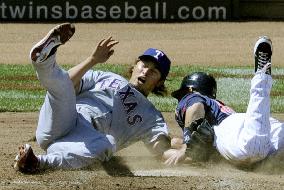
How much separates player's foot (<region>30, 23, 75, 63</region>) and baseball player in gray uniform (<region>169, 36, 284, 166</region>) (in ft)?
3.81

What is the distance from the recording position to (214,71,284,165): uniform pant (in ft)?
23.1

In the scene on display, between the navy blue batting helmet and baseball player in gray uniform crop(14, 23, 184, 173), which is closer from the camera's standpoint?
baseball player in gray uniform crop(14, 23, 184, 173)

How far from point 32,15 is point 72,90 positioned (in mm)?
17779

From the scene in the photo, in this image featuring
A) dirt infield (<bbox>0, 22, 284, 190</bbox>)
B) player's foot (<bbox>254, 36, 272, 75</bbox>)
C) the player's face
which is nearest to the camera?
dirt infield (<bbox>0, 22, 284, 190</bbox>)

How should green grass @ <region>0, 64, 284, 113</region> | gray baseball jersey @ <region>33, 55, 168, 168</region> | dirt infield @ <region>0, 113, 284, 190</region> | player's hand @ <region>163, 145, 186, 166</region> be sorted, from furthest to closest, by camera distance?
1. green grass @ <region>0, 64, 284, 113</region>
2. player's hand @ <region>163, 145, 186, 166</region>
3. gray baseball jersey @ <region>33, 55, 168, 168</region>
4. dirt infield @ <region>0, 113, 284, 190</region>

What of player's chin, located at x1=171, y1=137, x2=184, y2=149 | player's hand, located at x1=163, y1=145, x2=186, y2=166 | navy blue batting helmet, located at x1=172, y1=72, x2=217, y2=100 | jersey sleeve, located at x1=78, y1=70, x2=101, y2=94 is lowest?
player's chin, located at x1=171, y1=137, x2=184, y2=149

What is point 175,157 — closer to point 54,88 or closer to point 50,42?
point 54,88

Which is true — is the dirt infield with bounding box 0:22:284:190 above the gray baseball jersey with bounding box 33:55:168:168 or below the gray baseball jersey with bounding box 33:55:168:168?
below

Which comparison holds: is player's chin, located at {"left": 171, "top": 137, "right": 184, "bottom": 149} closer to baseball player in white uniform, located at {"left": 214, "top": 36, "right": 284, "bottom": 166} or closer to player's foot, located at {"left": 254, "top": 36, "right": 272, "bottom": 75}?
baseball player in white uniform, located at {"left": 214, "top": 36, "right": 284, "bottom": 166}

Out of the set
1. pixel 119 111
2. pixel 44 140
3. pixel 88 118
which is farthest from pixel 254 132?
pixel 44 140

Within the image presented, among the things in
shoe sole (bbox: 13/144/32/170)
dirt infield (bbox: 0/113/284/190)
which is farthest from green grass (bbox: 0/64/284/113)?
shoe sole (bbox: 13/144/32/170)

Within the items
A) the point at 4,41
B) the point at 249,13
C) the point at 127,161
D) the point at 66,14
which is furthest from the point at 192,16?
the point at 127,161

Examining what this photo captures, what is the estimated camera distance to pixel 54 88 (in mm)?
7051

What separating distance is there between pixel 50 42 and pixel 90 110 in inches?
34.5
